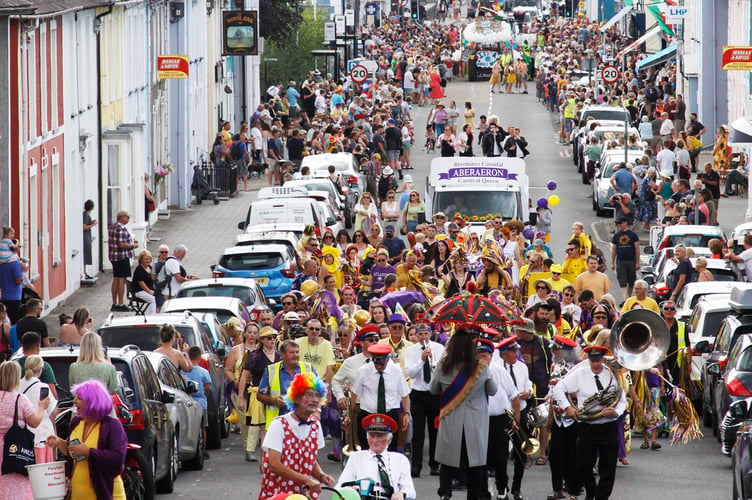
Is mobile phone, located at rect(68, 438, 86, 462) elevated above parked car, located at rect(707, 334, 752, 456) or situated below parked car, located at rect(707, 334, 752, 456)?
above

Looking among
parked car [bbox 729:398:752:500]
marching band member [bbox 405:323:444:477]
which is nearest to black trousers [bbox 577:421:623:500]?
parked car [bbox 729:398:752:500]

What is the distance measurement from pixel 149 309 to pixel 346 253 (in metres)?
4.81

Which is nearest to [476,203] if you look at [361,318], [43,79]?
[43,79]

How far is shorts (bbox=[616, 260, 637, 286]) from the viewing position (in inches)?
1069

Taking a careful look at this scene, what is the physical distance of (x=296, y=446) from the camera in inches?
418

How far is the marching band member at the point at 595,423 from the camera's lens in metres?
13.5

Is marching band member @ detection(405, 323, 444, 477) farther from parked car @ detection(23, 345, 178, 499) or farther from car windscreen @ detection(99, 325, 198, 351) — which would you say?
car windscreen @ detection(99, 325, 198, 351)

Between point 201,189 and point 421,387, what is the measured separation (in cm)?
2914

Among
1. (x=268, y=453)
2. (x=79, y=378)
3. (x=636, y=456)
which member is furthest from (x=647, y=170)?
(x=268, y=453)

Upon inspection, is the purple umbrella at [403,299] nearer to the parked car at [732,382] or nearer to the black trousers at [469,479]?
the parked car at [732,382]

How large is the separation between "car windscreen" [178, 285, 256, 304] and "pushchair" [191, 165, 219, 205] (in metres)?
20.4

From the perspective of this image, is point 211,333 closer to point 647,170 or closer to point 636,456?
point 636,456

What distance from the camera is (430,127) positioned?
5191 centimetres

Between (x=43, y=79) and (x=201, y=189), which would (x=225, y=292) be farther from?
(x=201, y=189)
